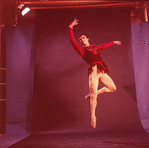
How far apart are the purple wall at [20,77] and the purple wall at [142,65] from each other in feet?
8.13

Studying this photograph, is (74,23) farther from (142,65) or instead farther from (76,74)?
(142,65)

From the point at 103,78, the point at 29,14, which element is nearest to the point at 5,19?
the point at 29,14

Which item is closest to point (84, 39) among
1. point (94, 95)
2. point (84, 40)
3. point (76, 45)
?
point (84, 40)

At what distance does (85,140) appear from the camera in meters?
3.47

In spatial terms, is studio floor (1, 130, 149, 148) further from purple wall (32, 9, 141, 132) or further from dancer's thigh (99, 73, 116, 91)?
dancer's thigh (99, 73, 116, 91)

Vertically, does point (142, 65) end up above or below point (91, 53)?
below

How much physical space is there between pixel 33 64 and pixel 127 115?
2486 millimetres

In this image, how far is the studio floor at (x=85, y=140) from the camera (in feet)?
10.1

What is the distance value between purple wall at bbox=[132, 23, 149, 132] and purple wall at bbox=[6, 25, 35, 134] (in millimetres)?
2478

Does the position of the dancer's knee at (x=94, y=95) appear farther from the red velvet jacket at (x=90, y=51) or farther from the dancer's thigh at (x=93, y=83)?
the red velvet jacket at (x=90, y=51)

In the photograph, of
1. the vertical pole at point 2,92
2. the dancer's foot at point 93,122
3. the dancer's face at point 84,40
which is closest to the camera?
the dancer's foot at point 93,122

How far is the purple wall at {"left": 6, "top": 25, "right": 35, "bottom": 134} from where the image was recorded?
4.33 m

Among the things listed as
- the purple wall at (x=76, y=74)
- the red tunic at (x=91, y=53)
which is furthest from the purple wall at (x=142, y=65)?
the red tunic at (x=91, y=53)

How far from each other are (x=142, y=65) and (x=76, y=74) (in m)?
1.57
